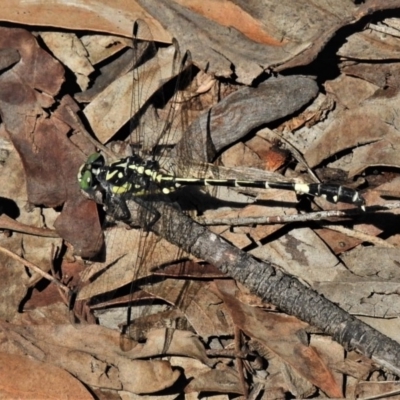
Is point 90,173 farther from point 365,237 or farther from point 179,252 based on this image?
point 365,237

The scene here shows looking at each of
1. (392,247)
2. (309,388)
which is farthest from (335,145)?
(309,388)

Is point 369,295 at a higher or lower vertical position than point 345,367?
higher

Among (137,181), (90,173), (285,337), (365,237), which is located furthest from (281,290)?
(90,173)

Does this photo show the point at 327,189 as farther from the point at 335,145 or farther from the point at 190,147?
the point at 190,147

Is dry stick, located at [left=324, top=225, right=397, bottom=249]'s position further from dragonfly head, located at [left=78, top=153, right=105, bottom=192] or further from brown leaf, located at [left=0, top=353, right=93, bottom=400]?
brown leaf, located at [left=0, top=353, right=93, bottom=400]

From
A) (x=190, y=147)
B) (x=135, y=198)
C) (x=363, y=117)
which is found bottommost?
(x=135, y=198)

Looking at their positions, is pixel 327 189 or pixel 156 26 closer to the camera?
pixel 327 189
